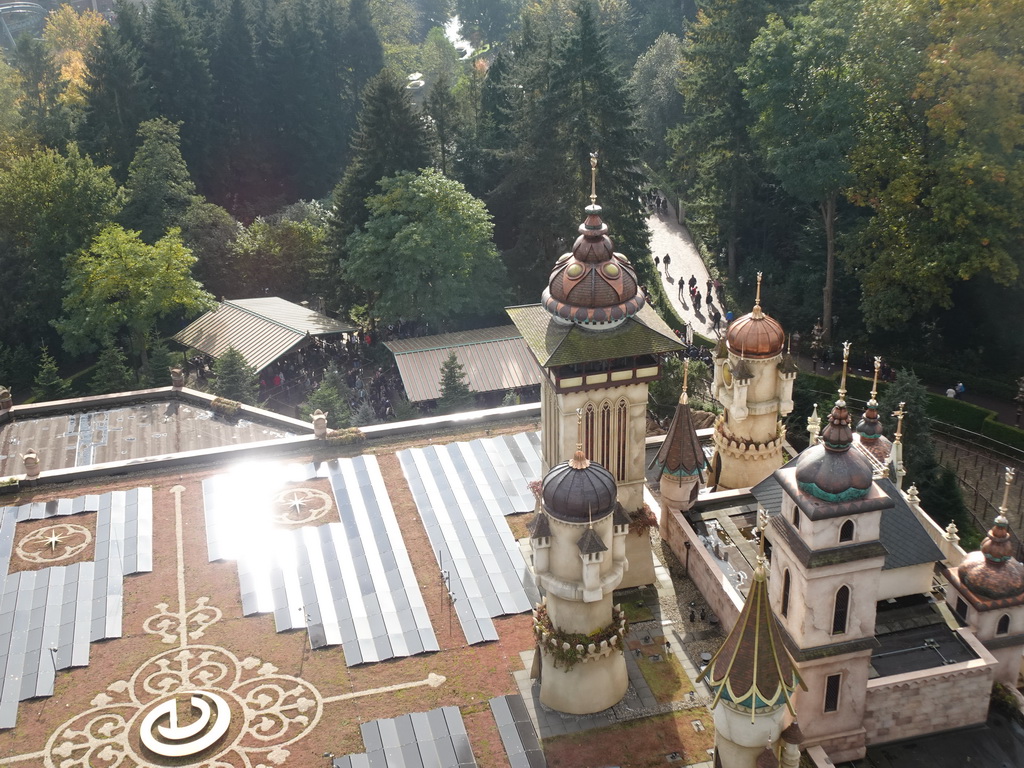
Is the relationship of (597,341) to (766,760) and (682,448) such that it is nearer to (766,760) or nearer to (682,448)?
(682,448)

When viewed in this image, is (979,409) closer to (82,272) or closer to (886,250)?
(886,250)

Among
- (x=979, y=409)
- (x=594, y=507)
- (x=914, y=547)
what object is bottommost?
(x=979, y=409)

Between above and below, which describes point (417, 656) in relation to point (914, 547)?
below

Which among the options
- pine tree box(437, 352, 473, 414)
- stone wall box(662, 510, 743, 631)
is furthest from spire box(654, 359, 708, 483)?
pine tree box(437, 352, 473, 414)

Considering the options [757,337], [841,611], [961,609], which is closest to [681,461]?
[757,337]

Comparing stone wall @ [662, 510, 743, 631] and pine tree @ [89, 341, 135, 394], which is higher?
stone wall @ [662, 510, 743, 631]

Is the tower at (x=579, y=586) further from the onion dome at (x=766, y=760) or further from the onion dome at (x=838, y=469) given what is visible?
the onion dome at (x=838, y=469)

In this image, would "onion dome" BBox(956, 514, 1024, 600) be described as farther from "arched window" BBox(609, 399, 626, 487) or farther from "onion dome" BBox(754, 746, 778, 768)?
"arched window" BBox(609, 399, 626, 487)

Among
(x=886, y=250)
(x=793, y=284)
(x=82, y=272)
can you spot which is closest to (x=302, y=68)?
(x=82, y=272)
